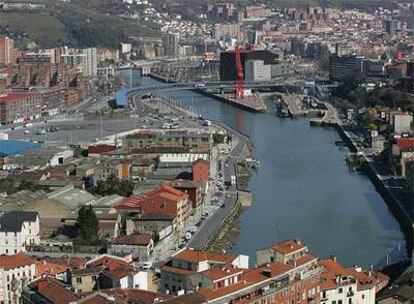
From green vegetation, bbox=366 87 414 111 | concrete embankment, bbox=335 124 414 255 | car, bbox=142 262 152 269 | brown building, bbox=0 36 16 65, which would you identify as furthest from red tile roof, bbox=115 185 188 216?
brown building, bbox=0 36 16 65

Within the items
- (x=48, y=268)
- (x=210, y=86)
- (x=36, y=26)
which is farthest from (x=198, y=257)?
(x=36, y=26)

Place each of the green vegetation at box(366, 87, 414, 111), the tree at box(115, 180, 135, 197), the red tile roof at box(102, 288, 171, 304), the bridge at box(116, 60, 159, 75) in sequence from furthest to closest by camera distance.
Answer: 1. the bridge at box(116, 60, 159, 75)
2. the green vegetation at box(366, 87, 414, 111)
3. the tree at box(115, 180, 135, 197)
4. the red tile roof at box(102, 288, 171, 304)

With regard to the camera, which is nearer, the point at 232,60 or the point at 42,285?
the point at 42,285

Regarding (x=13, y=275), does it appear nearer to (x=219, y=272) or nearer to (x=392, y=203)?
(x=219, y=272)

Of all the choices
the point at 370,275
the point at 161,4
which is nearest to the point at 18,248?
the point at 370,275

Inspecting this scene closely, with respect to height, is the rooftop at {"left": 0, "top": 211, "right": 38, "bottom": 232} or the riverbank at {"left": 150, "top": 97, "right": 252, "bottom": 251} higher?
the rooftop at {"left": 0, "top": 211, "right": 38, "bottom": 232}

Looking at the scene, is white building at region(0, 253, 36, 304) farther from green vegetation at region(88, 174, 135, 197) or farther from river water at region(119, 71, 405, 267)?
green vegetation at region(88, 174, 135, 197)

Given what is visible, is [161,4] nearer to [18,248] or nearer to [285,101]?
[285,101]
